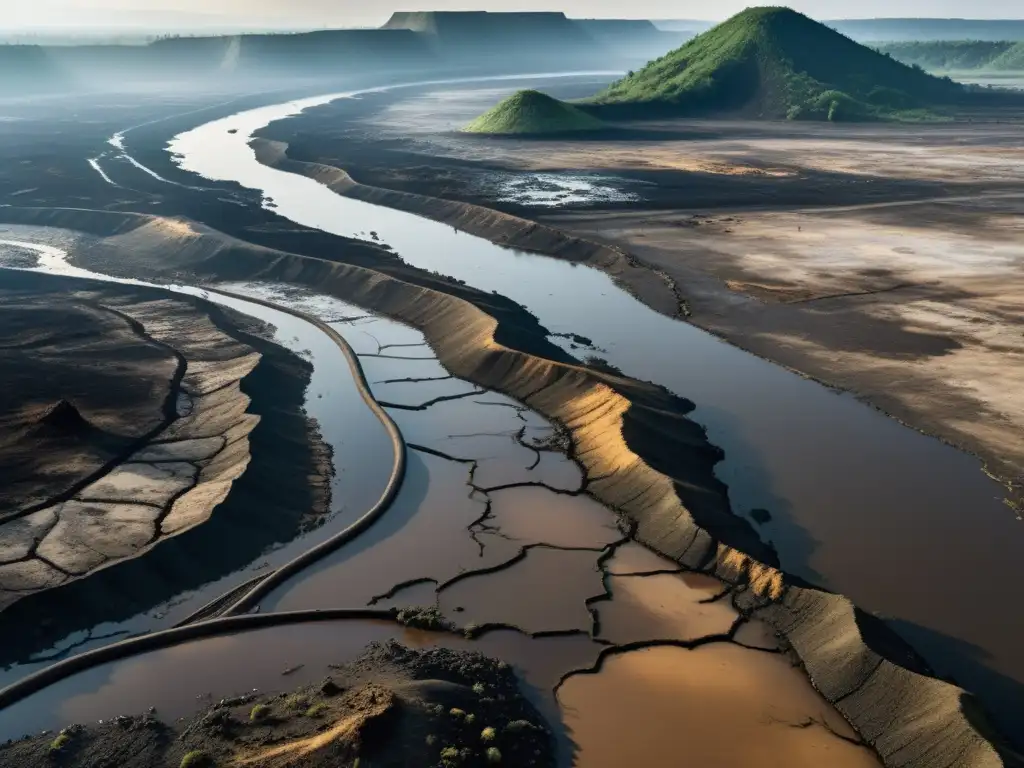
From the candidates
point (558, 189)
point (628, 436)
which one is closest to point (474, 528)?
point (628, 436)

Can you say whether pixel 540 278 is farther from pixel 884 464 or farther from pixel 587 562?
pixel 587 562

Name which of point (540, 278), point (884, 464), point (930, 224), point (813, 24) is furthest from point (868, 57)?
point (884, 464)

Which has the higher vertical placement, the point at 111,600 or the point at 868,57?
the point at 868,57

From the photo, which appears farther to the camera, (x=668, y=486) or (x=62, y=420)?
(x=62, y=420)

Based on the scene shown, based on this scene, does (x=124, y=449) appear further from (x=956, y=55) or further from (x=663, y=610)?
(x=956, y=55)

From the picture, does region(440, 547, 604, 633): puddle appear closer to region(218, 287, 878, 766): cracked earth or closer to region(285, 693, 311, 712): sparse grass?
region(218, 287, 878, 766): cracked earth

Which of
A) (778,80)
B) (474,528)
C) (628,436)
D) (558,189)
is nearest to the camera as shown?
(474,528)
